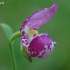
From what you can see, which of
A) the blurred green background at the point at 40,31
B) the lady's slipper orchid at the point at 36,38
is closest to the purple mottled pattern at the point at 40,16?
the lady's slipper orchid at the point at 36,38

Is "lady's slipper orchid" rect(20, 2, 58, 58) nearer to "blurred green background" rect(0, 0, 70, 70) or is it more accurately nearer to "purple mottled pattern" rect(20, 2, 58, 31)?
"purple mottled pattern" rect(20, 2, 58, 31)

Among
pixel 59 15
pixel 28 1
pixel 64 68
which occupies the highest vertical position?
pixel 28 1

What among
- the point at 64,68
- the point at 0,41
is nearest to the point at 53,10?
the point at 64,68

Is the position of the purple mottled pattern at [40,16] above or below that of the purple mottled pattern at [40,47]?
above

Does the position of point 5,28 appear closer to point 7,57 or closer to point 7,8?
point 7,57

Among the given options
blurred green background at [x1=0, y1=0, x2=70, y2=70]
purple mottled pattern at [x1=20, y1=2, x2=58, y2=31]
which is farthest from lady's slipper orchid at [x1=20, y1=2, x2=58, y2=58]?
blurred green background at [x1=0, y1=0, x2=70, y2=70]

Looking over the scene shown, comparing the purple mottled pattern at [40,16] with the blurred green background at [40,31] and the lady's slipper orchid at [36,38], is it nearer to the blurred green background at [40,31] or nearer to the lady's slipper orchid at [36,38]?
the lady's slipper orchid at [36,38]
